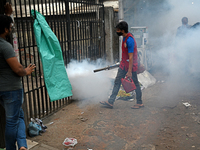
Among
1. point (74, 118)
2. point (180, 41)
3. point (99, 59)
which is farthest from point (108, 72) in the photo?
point (180, 41)

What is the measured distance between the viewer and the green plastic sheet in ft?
13.2

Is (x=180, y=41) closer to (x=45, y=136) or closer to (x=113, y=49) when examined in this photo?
(x=113, y=49)

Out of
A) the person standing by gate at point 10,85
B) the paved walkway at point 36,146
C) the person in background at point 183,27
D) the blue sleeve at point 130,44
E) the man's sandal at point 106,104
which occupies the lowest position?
the paved walkway at point 36,146

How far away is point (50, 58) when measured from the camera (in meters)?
4.11

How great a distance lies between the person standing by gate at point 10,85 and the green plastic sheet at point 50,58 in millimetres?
1141

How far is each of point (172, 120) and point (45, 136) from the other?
2714 mm

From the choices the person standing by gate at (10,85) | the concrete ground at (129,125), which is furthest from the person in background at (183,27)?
the person standing by gate at (10,85)

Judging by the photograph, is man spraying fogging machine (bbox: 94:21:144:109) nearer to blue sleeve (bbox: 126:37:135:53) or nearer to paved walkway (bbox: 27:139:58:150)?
blue sleeve (bbox: 126:37:135:53)

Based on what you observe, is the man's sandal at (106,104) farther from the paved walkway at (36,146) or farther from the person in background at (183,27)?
the person in background at (183,27)

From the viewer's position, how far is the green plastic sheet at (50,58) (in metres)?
4.01

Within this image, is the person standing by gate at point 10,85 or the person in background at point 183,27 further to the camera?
the person in background at point 183,27

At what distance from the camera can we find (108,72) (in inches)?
263

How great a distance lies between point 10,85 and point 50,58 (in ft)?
4.97

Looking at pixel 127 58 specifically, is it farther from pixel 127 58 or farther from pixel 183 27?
pixel 183 27
